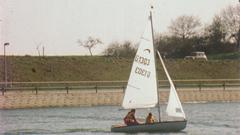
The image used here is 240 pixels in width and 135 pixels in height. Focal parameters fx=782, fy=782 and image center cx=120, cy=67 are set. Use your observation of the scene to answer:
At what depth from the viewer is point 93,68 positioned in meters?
88.4

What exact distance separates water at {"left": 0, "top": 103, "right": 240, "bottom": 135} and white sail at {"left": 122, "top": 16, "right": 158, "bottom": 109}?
2.18m

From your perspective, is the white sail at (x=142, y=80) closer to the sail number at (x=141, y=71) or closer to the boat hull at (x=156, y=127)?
the sail number at (x=141, y=71)

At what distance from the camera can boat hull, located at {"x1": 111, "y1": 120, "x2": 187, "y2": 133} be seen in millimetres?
37625

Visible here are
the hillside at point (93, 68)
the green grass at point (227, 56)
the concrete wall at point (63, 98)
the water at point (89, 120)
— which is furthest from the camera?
the green grass at point (227, 56)

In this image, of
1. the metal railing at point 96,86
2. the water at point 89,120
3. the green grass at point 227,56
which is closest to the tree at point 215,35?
the green grass at point 227,56

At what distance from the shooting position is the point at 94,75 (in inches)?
3369

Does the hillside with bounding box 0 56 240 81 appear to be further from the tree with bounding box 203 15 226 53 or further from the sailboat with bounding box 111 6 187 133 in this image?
Result: the sailboat with bounding box 111 6 187 133

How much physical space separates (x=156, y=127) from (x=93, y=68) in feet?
168

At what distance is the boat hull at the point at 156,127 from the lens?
37625 millimetres

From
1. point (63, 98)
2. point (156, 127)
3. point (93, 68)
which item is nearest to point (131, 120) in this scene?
point (156, 127)

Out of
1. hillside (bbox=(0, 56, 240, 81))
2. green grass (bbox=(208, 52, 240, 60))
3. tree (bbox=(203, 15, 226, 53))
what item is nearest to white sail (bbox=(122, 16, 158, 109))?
hillside (bbox=(0, 56, 240, 81))

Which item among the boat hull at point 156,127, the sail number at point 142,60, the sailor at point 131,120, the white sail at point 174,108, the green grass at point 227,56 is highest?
the sail number at point 142,60

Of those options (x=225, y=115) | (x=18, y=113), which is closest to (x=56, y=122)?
(x=18, y=113)

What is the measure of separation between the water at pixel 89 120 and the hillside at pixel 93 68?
22.3m
